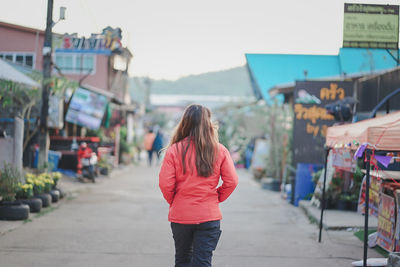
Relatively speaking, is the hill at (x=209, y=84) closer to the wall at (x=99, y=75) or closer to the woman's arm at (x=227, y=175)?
the wall at (x=99, y=75)

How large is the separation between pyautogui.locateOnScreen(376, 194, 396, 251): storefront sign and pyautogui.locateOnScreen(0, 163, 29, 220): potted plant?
604 cm

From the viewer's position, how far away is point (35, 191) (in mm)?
10773

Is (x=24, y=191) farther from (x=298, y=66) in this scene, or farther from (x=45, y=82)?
(x=298, y=66)

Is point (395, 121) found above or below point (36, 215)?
above

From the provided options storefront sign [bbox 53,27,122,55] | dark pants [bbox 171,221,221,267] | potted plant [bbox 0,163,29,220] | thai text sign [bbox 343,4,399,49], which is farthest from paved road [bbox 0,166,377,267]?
storefront sign [bbox 53,27,122,55]

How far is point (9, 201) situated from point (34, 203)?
0.83 meters

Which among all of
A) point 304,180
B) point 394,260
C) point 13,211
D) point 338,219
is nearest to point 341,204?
point 338,219

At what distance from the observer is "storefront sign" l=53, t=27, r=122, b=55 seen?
42.8 ft

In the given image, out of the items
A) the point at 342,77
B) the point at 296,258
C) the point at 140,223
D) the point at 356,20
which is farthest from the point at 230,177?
the point at 342,77

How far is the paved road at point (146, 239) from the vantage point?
22.3ft

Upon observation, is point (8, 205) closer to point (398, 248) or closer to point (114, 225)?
point (114, 225)

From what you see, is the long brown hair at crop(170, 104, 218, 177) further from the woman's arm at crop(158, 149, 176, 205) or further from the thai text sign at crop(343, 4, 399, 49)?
the thai text sign at crop(343, 4, 399, 49)

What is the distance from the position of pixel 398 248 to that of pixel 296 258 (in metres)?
1.33

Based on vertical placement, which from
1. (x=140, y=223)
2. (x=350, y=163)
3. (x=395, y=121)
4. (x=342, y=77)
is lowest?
(x=140, y=223)
